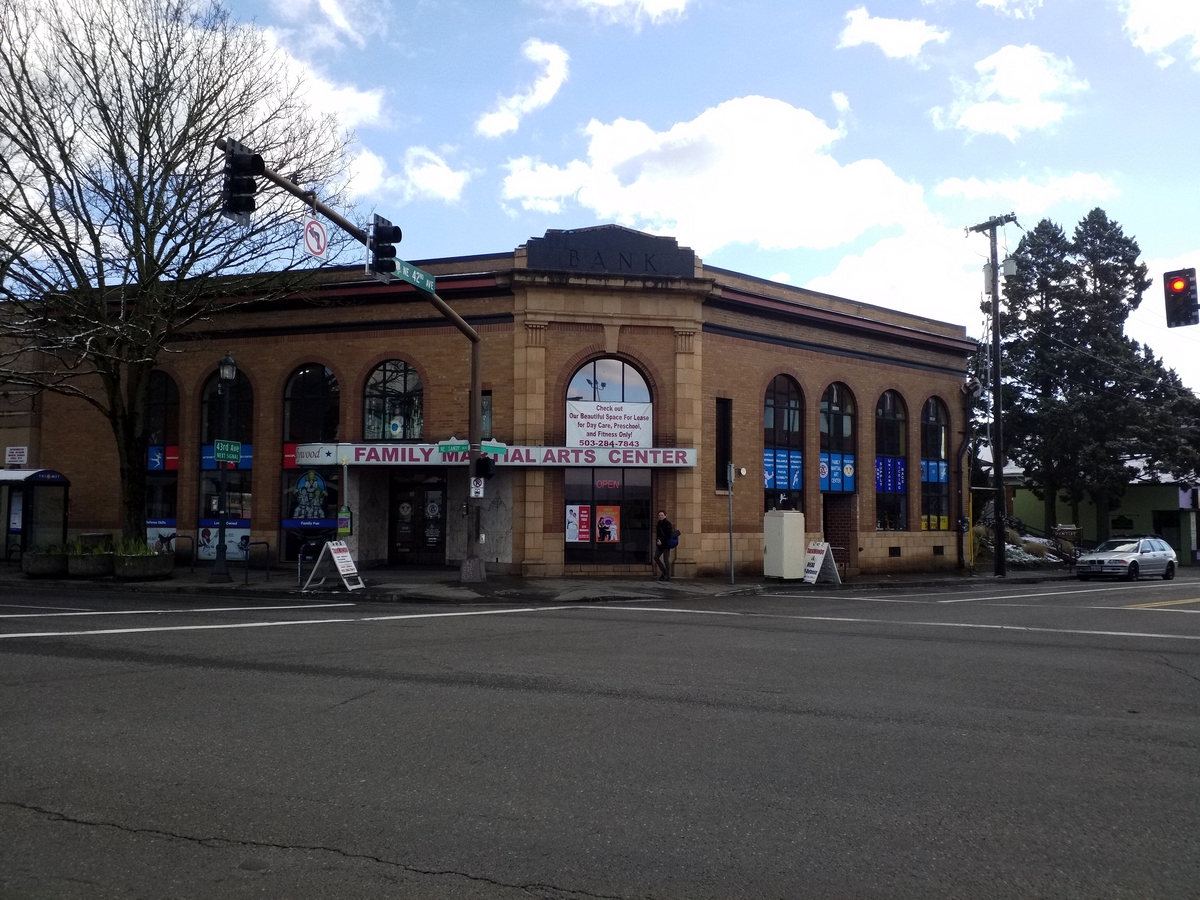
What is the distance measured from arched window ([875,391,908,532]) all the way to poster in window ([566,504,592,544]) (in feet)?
33.6

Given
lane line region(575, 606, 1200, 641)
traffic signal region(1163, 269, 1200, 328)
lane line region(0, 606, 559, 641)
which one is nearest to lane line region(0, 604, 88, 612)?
lane line region(0, 606, 559, 641)

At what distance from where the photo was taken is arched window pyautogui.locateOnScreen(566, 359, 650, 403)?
24672 mm

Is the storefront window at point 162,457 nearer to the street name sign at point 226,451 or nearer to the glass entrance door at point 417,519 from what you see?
the street name sign at point 226,451

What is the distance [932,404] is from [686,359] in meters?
11.4

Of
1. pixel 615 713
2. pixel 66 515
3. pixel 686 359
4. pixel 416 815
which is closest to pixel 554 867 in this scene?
Answer: pixel 416 815

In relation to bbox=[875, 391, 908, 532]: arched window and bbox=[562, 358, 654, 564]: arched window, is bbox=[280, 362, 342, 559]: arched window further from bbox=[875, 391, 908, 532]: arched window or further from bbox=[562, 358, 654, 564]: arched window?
bbox=[875, 391, 908, 532]: arched window

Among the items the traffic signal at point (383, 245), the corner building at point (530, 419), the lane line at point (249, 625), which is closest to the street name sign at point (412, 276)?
the traffic signal at point (383, 245)

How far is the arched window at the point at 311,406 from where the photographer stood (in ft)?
85.2

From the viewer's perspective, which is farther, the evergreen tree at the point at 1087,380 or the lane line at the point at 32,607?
the evergreen tree at the point at 1087,380

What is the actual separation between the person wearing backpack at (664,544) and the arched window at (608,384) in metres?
3.28

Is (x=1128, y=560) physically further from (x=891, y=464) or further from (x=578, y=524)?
(x=578, y=524)

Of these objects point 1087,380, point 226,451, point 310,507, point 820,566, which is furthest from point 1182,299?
point 1087,380

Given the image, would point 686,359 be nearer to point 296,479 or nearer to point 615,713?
point 296,479

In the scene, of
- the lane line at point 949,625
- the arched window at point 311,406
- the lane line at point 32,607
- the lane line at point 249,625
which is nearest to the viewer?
the lane line at point 249,625
